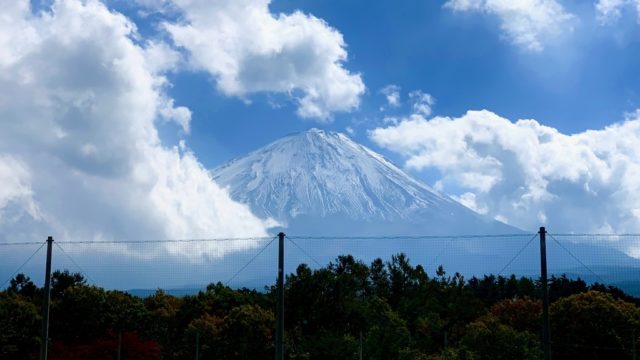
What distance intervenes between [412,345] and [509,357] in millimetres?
6451

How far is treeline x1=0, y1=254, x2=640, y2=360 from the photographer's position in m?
31.8

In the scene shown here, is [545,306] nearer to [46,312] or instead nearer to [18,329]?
[46,312]

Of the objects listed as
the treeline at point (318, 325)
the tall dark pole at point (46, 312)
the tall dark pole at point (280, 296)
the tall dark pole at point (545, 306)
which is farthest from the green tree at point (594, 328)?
the tall dark pole at point (46, 312)

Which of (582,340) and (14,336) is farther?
(14,336)

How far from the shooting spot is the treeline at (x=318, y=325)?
3184 cm

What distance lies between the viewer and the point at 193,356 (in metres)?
35.9

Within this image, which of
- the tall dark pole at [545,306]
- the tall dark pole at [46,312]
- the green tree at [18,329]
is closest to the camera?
the tall dark pole at [545,306]

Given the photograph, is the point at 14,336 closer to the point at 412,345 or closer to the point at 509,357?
the point at 412,345

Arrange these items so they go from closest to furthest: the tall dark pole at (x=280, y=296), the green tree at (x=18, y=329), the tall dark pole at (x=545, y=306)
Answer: the tall dark pole at (x=545, y=306) < the tall dark pole at (x=280, y=296) < the green tree at (x=18, y=329)

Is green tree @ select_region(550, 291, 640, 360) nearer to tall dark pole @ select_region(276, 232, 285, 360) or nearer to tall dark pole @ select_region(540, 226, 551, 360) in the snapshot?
tall dark pole @ select_region(540, 226, 551, 360)

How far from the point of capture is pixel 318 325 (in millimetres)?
38219

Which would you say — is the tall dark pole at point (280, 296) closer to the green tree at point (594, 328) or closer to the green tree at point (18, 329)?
the green tree at point (594, 328)

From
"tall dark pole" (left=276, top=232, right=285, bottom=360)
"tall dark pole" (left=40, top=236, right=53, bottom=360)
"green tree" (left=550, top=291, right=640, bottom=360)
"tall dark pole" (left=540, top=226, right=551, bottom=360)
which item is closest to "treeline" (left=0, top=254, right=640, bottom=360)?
"green tree" (left=550, top=291, right=640, bottom=360)

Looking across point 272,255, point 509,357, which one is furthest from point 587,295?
point 272,255
